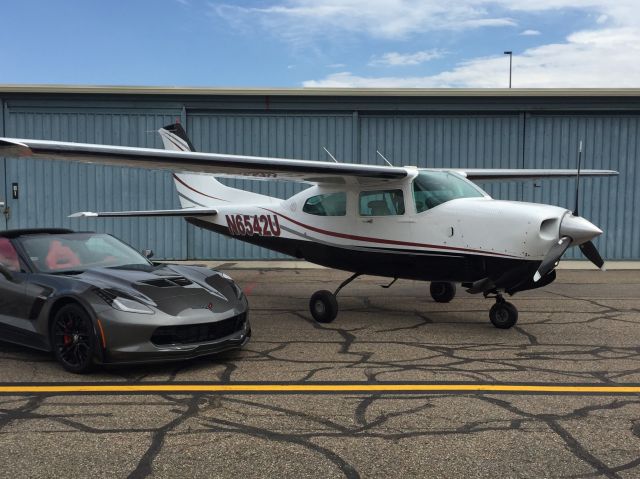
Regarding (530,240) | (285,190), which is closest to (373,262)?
(530,240)

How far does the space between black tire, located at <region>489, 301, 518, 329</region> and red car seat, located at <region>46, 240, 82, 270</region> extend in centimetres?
492

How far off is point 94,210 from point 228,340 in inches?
473

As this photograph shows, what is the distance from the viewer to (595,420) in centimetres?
402

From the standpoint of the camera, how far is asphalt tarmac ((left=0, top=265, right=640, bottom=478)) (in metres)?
3.34

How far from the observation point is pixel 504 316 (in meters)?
7.27

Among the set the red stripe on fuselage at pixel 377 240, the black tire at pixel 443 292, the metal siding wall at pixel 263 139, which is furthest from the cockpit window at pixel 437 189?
the metal siding wall at pixel 263 139

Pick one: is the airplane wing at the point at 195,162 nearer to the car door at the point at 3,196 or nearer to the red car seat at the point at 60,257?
the red car seat at the point at 60,257

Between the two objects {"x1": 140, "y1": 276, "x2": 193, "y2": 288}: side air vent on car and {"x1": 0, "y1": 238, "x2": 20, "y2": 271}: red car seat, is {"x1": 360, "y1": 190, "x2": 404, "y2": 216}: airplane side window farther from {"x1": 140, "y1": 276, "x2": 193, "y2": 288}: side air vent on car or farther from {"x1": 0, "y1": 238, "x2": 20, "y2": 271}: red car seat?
{"x1": 0, "y1": 238, "x2": 20, "y2": 271}: red car seat

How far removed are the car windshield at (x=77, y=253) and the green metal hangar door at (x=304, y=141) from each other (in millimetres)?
9490

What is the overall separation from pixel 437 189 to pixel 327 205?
71.9 inches

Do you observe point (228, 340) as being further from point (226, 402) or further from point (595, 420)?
point (595, 420)

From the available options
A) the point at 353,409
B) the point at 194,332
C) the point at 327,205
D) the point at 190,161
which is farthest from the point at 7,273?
the point at 327,205

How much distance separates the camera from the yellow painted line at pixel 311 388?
15.4 feet

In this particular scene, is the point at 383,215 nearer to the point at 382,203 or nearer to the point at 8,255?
the point at 382,203
